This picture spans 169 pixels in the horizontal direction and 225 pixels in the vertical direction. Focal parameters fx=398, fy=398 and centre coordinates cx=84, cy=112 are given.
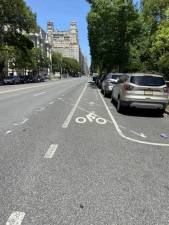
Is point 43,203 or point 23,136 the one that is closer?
point 43,203

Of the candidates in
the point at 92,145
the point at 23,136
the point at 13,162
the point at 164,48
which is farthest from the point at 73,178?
the point at 164,48

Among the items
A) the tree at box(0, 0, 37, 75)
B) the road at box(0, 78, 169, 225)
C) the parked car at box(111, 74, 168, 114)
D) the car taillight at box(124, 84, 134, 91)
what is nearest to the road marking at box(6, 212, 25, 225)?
the road at box(0, 78, 169, 225)

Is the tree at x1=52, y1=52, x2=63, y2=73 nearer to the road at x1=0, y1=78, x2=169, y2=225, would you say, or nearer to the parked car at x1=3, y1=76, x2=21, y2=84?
the parked car at x1=3, y1=76, x2=21, y2=84

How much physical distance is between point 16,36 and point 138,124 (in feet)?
192

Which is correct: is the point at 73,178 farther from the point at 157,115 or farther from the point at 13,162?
the point at 157,115

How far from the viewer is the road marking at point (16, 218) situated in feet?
14.6

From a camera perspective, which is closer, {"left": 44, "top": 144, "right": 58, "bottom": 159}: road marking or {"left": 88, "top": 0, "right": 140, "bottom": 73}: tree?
{"left": 44, "top": 144, "right": 58, "bottom": 159}: road marking

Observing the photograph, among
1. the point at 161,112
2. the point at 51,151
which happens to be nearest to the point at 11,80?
the point at 161,112

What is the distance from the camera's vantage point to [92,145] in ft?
29.8

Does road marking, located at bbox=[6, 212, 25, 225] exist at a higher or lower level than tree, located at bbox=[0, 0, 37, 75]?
lower

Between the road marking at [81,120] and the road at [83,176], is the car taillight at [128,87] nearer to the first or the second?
Answer: the road marking at [81,120]

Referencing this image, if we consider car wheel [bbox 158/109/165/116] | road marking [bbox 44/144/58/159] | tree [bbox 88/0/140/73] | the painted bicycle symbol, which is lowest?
car wheel [bbox 158/109/165/116]

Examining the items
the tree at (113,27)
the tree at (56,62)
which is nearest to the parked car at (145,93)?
the tree at (113,27)

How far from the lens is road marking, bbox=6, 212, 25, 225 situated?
444 cm
